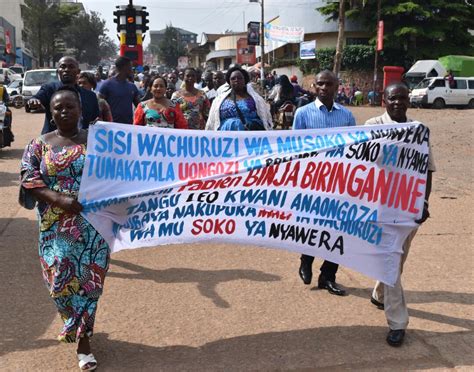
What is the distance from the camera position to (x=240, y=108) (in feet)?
18.6

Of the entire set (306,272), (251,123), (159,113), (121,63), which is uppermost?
(121,63)

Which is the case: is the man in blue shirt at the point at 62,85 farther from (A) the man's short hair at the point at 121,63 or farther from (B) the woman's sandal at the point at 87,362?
(B) the woman's sandal at the point at 87,362

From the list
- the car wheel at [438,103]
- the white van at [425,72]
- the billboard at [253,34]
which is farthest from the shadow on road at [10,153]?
the billboard at [253,34]

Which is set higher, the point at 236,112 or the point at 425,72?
the point at 425,72

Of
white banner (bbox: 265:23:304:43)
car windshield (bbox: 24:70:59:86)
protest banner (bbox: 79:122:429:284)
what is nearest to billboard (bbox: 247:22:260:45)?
white banner (bbox: 265:23:304:43)

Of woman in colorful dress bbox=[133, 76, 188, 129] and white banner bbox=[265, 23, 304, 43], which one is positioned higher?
white banner bbox=[265, 23, 304, 43]

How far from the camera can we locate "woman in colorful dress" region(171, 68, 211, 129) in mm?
7629

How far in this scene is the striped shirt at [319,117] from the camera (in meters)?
4.61

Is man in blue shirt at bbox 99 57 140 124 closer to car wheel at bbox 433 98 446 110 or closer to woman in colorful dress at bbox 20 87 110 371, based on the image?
woman in colorful dress at bbox 20 87 110 371

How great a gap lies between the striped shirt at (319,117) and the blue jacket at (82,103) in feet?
6.76

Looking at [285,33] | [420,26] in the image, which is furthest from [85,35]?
[420,26]

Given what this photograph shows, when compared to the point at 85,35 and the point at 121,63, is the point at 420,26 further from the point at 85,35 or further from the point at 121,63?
the point at 85,35

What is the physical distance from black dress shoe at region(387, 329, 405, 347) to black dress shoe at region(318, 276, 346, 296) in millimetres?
907

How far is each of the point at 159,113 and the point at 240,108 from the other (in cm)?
88
